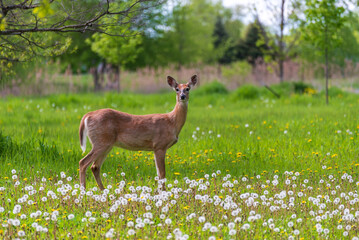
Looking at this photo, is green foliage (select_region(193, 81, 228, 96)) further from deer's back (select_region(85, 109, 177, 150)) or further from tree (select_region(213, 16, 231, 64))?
Answer: tree (select_region(213, 16, 231, 64))

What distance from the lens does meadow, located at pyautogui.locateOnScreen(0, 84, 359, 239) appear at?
4.94 metres

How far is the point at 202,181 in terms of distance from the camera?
659cm

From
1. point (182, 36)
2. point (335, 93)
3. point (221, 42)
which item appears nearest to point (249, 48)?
point (221, 42)

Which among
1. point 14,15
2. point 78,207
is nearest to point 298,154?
point 78,207

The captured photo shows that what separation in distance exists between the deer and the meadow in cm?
37

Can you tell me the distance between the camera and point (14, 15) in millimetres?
7668

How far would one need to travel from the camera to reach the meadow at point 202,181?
494cm

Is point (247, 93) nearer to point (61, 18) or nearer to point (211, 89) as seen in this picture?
point (211, 89)

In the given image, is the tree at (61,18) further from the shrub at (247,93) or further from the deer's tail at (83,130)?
the shrub at (247,93)

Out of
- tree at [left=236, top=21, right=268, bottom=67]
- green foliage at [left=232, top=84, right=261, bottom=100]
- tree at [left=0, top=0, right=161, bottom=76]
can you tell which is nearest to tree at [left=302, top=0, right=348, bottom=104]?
green foliage at [left=232, top=84, right=261, bottom=100]

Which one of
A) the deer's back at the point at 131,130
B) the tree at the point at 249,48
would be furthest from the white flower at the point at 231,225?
the tree at the point at 249,48

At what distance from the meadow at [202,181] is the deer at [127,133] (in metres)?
0.37

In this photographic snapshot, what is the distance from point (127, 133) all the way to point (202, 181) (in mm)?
1317

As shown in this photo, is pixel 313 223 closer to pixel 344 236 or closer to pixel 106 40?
pixel 344 236
